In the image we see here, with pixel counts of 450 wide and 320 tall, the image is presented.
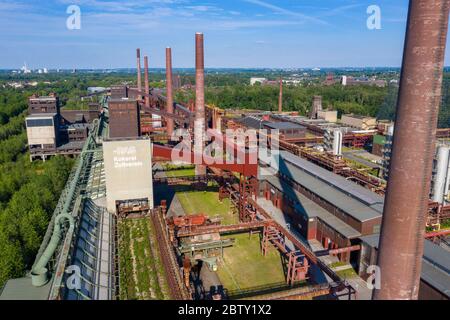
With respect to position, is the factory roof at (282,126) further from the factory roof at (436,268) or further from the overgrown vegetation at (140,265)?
the overgrown vegetation at (140,265)

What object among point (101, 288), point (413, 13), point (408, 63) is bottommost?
point (101, 288)

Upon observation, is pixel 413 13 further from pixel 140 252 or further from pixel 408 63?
pixel 140 252

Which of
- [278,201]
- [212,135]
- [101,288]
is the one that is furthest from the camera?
[212,135]

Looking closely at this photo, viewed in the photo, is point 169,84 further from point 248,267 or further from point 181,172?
point 248,267

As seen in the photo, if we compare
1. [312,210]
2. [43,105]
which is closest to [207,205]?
[312,210]

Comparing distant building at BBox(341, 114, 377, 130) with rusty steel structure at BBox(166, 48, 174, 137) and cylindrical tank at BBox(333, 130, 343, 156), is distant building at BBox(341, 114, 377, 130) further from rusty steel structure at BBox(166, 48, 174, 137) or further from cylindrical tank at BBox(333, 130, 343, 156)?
rusty steel structure at BBox(166, 48, 174, 137)
